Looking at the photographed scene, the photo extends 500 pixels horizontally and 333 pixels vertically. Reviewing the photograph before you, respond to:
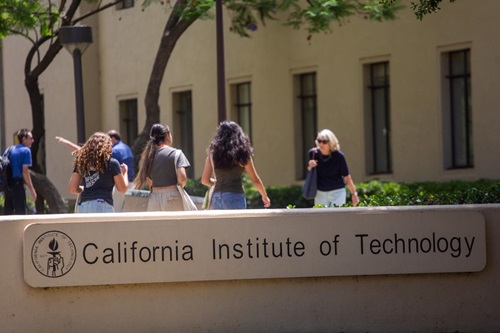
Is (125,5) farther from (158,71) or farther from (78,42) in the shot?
(78,42)

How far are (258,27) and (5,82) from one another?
10.6 metres

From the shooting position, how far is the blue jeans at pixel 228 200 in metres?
12.5

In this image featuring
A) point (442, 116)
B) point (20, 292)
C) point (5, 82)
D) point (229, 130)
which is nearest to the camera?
point (20, 292)

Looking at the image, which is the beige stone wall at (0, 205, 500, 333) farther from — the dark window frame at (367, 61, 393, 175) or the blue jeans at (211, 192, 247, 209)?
the dark window frame at (367, 61, 393, 175)

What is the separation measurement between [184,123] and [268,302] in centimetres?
1703

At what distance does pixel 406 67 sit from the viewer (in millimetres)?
20766

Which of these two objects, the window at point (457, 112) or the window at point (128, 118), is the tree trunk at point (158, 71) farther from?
the window at point (128, 118)

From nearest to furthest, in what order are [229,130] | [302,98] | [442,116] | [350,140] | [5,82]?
[229,130]
[442,116]
[350,140]
[302,98]
[5,82]

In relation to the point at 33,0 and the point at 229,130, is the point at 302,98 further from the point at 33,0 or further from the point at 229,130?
the point at 229,130

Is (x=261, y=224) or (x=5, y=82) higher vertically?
(x=5, y=82)

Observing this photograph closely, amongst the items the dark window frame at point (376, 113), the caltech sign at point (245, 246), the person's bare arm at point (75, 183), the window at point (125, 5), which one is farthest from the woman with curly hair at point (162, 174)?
the window at point (125, 5)

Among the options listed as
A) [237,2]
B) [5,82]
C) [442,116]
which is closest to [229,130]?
[442,116]

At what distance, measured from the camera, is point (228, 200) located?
41.1 feet

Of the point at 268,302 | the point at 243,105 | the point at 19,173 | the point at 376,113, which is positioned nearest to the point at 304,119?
the point at 243,105
